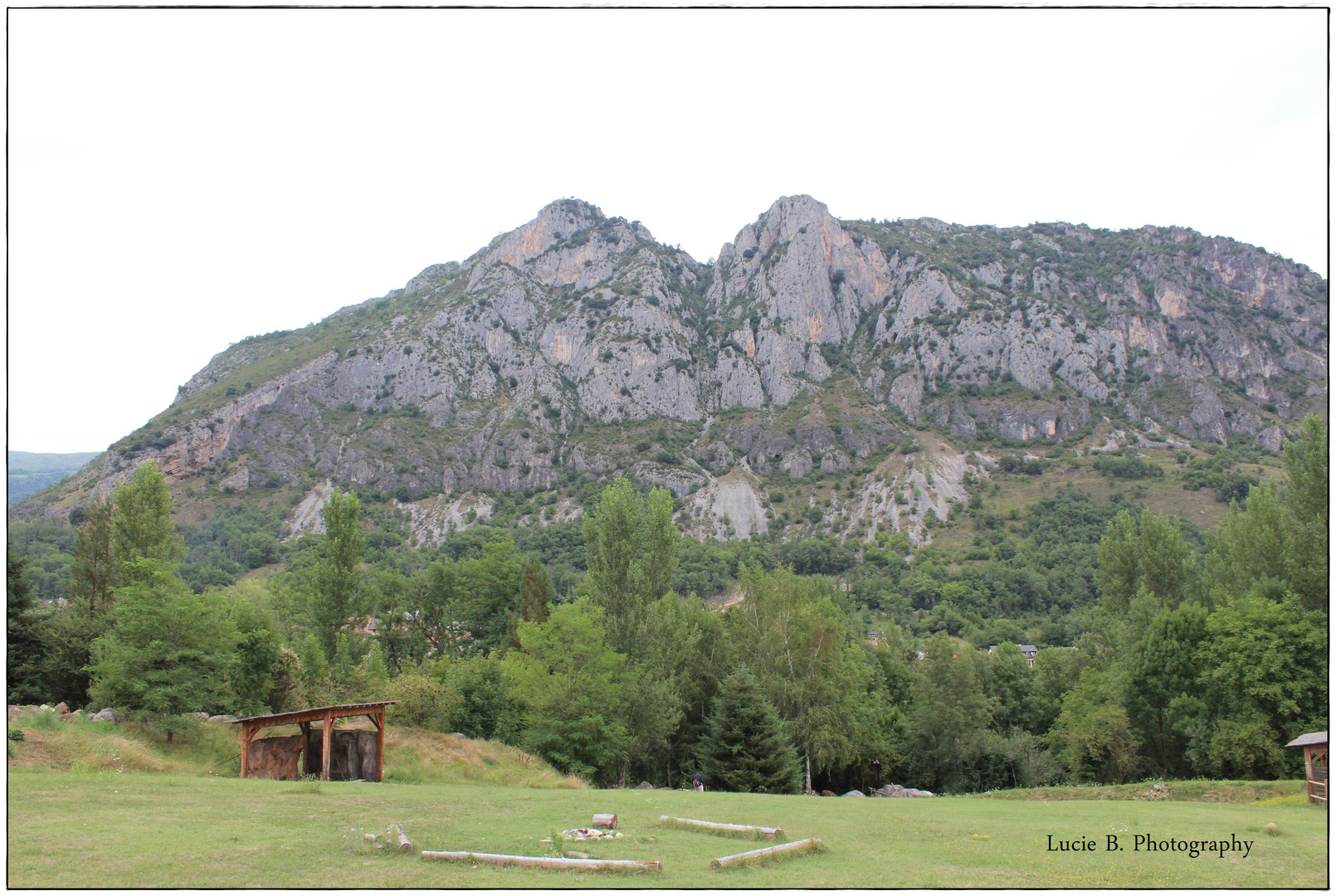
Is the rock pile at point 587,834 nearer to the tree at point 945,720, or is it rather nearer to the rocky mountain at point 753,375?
the tree at point 945,720

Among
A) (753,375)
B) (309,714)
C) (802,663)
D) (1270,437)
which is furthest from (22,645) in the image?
(1270,437)

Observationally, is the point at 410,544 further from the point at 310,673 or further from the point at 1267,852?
the point at 1267,852

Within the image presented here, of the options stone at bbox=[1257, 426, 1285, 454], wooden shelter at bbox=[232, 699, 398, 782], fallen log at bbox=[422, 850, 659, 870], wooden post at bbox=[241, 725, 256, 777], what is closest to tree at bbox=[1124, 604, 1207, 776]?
wooden shelter at bbox=[232, 699, 398, 782]

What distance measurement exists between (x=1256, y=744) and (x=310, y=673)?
36583 millimetres

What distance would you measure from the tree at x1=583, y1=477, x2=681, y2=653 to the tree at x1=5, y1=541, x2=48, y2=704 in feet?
67.8

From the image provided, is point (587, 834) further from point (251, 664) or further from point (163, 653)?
point (251, 664)

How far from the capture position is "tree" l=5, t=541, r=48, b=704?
944 inches

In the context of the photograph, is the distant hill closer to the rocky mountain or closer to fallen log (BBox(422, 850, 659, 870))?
the rocky mountain

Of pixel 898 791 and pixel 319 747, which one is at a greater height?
pixel 319 747

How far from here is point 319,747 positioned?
23.3m

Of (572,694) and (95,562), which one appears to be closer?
(572,694)

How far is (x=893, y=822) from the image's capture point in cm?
1408

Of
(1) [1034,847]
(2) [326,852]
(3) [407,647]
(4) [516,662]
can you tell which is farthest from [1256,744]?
(3) [407,647]

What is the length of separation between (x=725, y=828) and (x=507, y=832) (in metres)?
3.36
